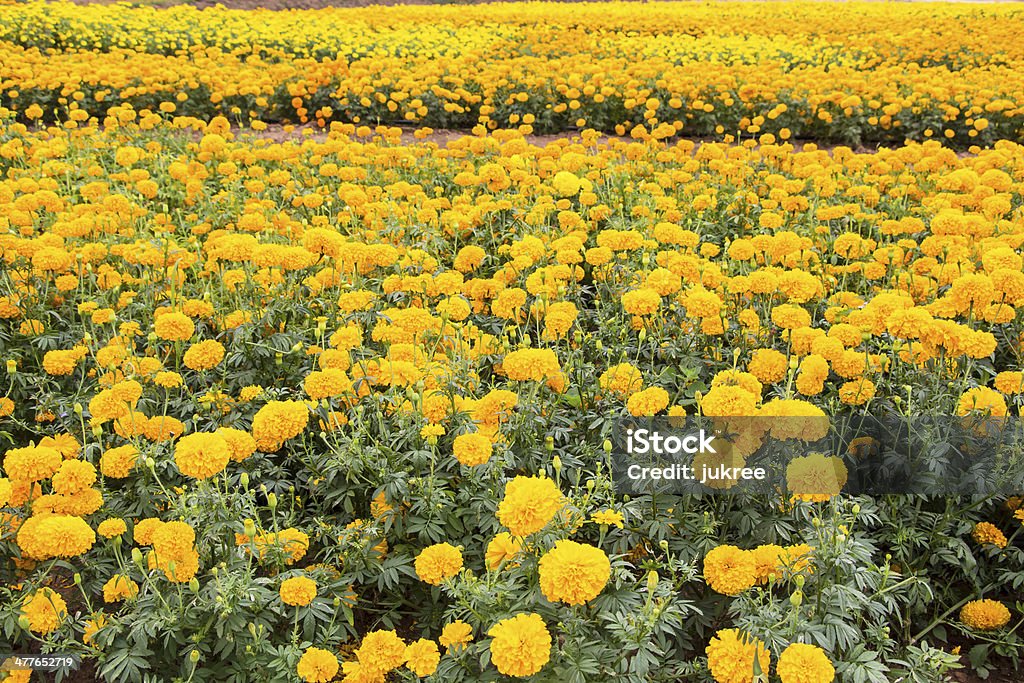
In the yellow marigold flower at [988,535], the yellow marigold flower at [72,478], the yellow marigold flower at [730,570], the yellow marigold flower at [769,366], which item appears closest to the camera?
the yellow marigold flower at [730,570]

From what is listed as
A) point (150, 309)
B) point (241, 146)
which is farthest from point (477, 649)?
point (241, 146)

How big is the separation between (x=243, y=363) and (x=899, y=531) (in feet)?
8.58

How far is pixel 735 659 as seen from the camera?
190 cm

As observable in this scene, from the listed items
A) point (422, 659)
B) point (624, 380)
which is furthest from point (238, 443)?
point (624, 380)

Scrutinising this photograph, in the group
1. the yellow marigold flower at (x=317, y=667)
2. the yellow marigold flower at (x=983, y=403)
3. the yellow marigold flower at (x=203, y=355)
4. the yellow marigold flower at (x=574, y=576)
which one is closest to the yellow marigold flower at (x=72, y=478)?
the yellow marigold flower at (x=203, y=355)

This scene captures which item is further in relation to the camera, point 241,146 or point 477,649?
point 241,146

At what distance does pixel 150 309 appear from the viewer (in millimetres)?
3678

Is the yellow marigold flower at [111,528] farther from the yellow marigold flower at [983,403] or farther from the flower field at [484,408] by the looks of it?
the yellow marigold flower at [983,403]

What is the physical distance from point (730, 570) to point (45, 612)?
195cm

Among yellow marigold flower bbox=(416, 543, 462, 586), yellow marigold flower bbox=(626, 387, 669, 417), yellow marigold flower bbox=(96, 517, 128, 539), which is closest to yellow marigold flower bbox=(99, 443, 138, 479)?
yellow marigold flower bbox=(96, 517, 128, 539)

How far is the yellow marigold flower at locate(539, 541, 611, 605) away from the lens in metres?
1.82

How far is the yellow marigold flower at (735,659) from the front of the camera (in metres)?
1.88

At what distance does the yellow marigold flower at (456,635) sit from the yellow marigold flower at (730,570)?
68 centimetres

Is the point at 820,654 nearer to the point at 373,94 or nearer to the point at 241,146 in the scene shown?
the point at 241,146
